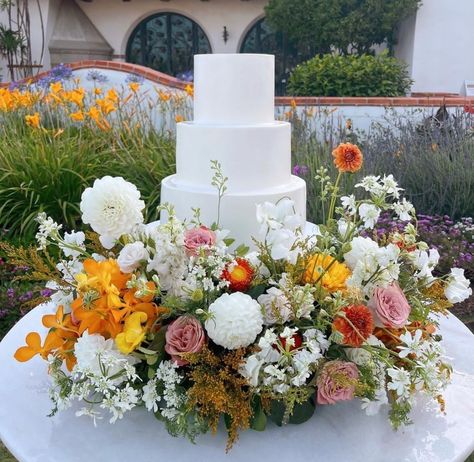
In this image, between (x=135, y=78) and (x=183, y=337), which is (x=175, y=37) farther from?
(x=183, y=337)

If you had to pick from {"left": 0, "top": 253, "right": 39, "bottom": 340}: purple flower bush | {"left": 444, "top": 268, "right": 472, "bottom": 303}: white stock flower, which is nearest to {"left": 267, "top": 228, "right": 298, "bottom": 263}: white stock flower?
{"left": 444, "top": 268, "right": 472, "bottom": 303}: white stock flower

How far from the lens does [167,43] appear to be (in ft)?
43.0

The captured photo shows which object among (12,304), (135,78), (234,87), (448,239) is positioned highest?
(135,78)

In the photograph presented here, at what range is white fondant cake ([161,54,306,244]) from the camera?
1651mm

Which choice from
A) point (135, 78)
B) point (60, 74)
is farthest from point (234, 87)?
point (60, 74)

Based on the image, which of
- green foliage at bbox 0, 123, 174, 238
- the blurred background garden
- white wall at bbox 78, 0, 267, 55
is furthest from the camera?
white wall at bbox 78, 0, 267, 55

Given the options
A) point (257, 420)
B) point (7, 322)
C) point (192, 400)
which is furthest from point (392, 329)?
point (7, 322)

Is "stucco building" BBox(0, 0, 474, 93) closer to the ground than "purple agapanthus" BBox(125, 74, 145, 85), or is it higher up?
higher up

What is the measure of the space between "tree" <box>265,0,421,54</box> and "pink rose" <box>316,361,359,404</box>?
968 cm

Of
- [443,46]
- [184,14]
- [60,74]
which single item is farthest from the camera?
[184,14]

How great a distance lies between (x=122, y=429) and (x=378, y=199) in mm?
878

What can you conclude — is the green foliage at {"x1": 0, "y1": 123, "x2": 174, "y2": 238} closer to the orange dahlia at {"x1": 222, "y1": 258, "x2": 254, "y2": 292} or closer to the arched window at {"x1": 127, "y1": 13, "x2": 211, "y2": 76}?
the orange dahlia at {"x1": 222, "y1": 258, "x2": 254, "y2": 292}

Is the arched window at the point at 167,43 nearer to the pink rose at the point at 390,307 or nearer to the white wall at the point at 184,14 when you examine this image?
the white wall at the point at 184,14

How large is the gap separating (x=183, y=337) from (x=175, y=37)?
A: 42.1 feet
